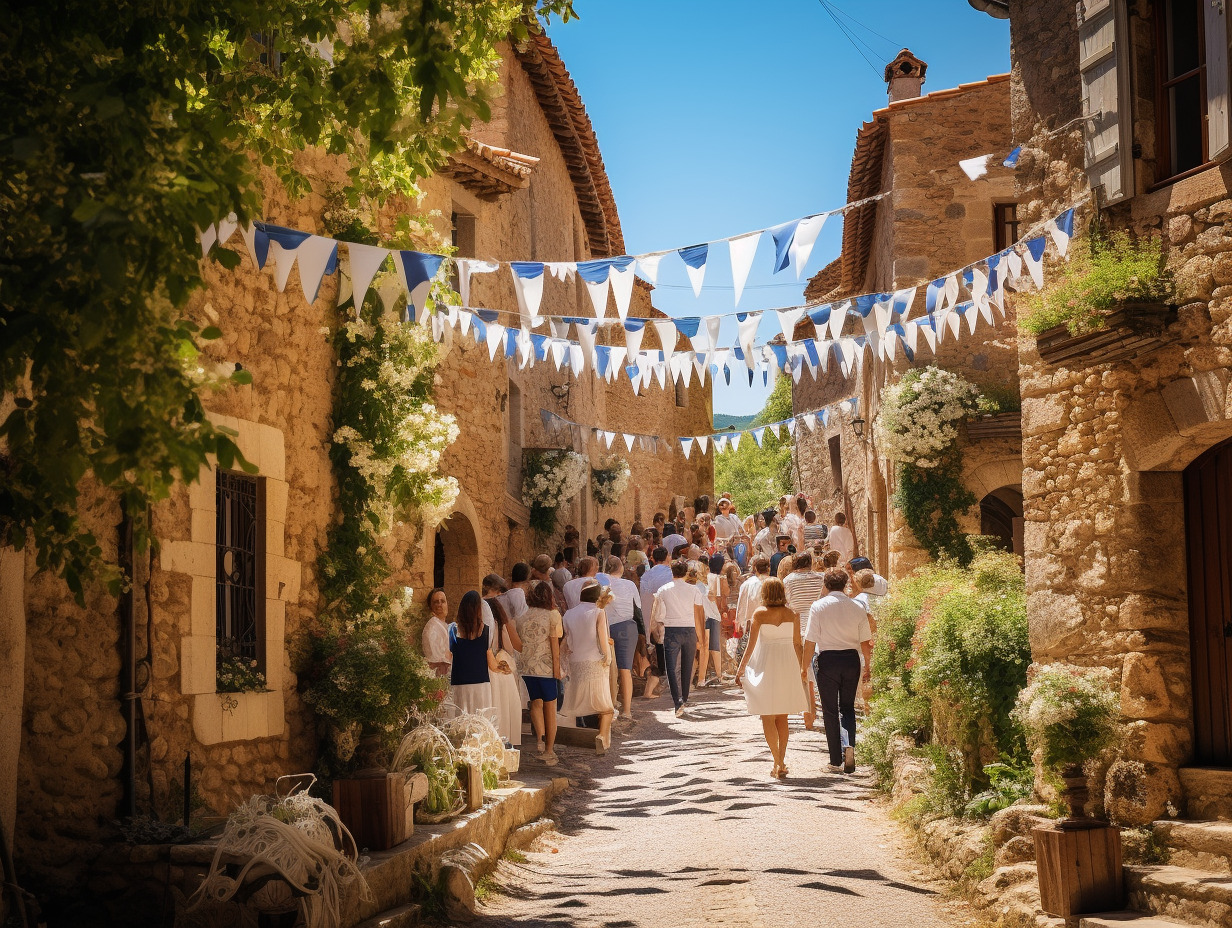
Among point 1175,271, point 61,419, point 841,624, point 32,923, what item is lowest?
point 32,923

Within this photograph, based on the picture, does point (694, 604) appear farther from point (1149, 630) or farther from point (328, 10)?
point (328, 10)

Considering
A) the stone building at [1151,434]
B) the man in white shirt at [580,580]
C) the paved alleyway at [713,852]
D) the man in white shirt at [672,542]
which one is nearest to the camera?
the stone building at [1151,434]

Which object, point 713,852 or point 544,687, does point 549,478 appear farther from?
point 713,852

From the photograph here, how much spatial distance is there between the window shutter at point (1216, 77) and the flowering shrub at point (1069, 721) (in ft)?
8.64

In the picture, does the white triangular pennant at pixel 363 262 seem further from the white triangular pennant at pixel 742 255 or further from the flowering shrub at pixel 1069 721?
the flowering shrub at pixel 1069 721

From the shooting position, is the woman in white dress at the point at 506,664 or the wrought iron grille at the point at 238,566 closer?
the wrought iron grille at the point at 238,566

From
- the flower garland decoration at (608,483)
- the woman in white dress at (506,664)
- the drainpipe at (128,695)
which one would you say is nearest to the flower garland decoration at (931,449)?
the woman in white dress at (506,664)

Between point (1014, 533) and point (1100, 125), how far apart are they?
11.0 meters

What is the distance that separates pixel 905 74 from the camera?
632 inches

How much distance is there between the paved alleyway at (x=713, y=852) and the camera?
6344 mm

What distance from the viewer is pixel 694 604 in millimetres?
12555

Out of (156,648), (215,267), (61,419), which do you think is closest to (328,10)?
(61,419)

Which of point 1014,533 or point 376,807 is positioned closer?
point 376,807

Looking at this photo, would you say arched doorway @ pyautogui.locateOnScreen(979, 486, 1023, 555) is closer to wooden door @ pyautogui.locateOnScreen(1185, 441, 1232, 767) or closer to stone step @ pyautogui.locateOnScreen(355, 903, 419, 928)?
wooden door @ pyautogui.locateOnScreen(1185, 441, 1232, 767)
